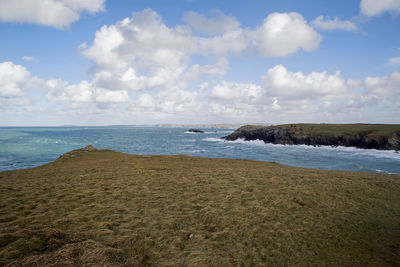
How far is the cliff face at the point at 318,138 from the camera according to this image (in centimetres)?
3781

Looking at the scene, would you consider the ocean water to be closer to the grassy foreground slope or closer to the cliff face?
the cliff face

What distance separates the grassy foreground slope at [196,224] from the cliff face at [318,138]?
122ft

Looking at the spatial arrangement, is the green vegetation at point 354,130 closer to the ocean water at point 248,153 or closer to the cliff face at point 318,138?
the cliff face at point 318,138

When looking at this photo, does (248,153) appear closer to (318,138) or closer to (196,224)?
(318,138)

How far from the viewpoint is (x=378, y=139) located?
38.6 metres

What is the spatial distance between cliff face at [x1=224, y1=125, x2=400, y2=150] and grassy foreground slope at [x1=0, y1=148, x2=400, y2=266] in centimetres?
3715

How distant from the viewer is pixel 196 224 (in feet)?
19.2

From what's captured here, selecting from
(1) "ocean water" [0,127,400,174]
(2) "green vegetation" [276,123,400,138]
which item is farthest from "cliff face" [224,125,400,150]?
(1) "ocean water" [0,127,400,174]

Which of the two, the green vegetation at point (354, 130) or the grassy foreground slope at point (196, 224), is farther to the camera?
the green vegetation at point (354, 130)

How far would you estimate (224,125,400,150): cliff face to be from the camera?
37812mm

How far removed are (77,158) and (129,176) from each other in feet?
41.2

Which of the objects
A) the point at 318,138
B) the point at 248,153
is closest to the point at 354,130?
the point at 318,138

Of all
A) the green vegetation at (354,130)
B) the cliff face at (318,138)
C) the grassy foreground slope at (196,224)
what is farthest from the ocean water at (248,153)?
the grassy foreground slope at (196,224)

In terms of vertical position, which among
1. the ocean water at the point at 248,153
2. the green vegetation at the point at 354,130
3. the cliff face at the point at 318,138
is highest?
the green vegetation at the point at 354,130
